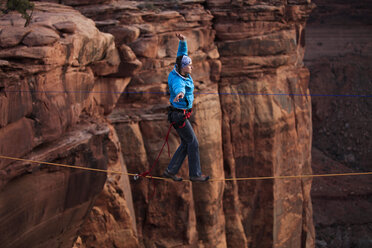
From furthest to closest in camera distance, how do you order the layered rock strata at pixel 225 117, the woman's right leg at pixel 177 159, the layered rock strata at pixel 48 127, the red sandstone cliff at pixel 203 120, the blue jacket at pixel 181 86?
the layered rock strata at pixel 225 117, the red sandstone cliff at pixel 203 120, the woman's right leg at pixel 177 159, the layered rock strata at pixel 48 127, the blue jacket at pixel 181 86

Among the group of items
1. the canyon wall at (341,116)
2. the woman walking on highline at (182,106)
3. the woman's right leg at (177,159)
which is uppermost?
the woman walking on highline at (182,106)

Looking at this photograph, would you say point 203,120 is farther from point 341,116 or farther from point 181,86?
point 341,116

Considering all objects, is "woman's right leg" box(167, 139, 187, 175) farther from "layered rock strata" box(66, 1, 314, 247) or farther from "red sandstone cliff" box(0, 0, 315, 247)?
"layered rock strata" box(66, 1, 314, 247)

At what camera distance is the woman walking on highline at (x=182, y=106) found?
922 cm

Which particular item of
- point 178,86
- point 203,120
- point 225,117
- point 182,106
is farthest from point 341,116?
point 178,86

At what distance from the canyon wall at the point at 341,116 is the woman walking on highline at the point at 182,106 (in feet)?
67.2

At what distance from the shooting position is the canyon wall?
3048 centimetres

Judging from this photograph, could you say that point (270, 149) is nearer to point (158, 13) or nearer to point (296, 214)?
point (296, 214)

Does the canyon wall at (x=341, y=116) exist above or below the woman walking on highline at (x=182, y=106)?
below

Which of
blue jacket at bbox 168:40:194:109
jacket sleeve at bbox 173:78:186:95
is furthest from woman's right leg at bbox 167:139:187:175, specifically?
jacket sleeve at bbox 173:78:186:95

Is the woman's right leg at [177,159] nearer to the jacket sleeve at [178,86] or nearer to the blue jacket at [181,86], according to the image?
the blue jacket at [181,86]

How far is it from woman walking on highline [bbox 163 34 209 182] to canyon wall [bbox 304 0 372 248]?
67.2ft

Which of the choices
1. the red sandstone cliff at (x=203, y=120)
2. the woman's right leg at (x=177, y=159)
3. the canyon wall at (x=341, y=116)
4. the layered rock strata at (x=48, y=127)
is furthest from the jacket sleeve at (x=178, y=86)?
the canyon wall at (x=341, y=116)

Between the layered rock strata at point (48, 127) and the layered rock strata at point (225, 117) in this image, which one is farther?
the layered rock strata at point (225, 117)
